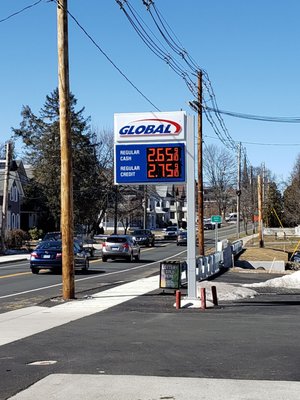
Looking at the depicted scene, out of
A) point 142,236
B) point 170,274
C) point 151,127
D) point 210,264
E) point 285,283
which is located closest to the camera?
point 151,127

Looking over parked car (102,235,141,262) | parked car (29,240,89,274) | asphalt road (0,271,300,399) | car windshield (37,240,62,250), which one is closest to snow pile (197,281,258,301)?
asphalt road (0,271,300,399)

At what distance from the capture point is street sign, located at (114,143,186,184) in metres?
16.7

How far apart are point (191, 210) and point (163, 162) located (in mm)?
1563

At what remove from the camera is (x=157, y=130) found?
16.9m

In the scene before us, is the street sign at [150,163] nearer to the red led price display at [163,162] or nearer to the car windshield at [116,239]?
the red led price display at [163,162]

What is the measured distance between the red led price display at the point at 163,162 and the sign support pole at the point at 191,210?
0.31m

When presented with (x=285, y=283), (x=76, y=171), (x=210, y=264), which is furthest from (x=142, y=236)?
(x=285, y=283)

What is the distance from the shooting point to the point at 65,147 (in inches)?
652

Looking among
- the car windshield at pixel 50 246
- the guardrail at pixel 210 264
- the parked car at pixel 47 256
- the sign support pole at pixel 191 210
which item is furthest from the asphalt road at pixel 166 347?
the car windshield at pixel 50 246

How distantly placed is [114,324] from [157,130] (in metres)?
6.39

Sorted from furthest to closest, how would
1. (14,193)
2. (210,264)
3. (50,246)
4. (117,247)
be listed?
(14,193)
(117,247)
(50,246)
(210,264)

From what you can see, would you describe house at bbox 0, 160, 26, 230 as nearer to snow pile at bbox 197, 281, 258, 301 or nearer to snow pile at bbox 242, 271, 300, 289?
snow pile at bbox 242, 271, 300, 289

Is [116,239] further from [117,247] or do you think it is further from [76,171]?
[76,171]

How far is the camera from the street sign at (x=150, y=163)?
16.7 metres
